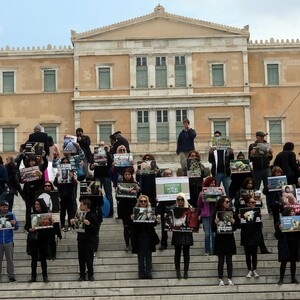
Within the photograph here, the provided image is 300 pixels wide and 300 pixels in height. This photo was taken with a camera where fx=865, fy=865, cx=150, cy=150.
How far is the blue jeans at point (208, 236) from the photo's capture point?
52.7 ft

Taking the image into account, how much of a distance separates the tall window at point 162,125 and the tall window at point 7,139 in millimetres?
8189

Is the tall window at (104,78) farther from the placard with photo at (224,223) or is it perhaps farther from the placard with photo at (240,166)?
the placard with photo at (224,223)

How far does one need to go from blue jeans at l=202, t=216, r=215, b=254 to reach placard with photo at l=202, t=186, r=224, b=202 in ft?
1.15

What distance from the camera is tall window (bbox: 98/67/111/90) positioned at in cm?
4916

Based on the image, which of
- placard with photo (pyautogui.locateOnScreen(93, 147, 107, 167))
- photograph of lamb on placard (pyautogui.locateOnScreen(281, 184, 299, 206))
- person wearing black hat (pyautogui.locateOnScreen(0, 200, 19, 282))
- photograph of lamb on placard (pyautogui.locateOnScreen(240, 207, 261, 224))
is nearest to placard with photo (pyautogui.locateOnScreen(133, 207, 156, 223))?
photograph of lamb on placard (pyautogui.locateOnScreen(240, 207, 261, 224))

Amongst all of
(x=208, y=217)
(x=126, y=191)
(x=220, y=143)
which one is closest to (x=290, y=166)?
(x=220, y=143)

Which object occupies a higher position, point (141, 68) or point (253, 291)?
point (141, 68)

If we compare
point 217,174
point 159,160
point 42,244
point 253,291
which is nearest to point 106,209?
point 217,174

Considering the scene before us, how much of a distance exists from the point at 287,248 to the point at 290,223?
18.2 inches

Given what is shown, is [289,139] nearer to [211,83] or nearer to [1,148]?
[211,83]

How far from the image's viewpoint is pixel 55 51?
161 ft

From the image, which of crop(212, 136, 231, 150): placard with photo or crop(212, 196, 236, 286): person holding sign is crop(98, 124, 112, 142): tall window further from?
crop(212, 196, 236, 286): person holding sign

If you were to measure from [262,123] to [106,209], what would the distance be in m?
30.4

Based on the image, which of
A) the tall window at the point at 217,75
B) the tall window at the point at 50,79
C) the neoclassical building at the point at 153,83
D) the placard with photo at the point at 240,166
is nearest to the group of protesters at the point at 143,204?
the placard with photo at the point at 240,166
